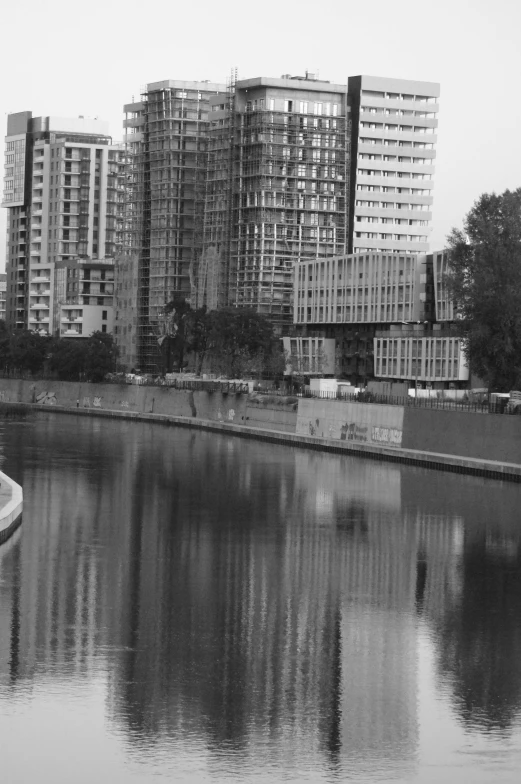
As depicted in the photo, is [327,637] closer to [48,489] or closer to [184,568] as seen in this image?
[184,568]

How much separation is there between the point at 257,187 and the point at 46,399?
3394 cm

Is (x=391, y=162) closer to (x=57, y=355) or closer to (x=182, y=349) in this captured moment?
(x=182, y=349)

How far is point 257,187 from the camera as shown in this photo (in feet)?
502

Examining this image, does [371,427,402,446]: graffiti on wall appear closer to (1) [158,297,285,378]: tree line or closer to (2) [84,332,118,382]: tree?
(1) [158,297,285,378]: tree line

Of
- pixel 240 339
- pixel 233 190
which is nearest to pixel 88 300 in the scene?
pixel 233 190

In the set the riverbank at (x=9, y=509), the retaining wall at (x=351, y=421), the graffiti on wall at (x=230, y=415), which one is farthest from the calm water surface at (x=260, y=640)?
the graffiti on wall at (x=230, y=415)

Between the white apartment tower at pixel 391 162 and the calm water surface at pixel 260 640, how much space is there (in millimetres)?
110510

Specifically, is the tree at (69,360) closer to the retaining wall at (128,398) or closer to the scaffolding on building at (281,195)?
the retaining wall at (128,398)

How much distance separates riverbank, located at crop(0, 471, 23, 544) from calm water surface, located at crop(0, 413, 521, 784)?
44cm

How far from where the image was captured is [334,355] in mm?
145875

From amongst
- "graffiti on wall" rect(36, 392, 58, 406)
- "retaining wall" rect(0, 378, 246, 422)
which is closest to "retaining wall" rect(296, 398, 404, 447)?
"retaining wall" rect(0, 378, 246, 422)

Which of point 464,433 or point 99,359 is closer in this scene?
point 464,433

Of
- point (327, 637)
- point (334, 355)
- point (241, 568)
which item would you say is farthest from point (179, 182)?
point (327, 637)

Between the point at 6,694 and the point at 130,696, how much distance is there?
79.1 inches
